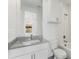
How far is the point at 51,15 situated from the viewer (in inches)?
115

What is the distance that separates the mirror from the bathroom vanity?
0.57 m

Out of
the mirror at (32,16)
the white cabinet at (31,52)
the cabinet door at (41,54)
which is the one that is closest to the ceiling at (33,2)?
the mirror at (32,16)

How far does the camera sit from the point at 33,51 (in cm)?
207

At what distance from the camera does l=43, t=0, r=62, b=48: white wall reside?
2844 millimetres

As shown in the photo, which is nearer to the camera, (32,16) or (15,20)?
(15,20)

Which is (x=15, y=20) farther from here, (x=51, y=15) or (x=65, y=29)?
(x=65, y=29)

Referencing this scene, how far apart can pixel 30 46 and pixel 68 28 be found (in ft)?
7.08

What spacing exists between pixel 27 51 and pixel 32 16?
45.4 inches

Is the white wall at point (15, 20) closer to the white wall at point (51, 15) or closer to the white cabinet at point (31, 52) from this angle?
the white cabinet at point (31, 52)

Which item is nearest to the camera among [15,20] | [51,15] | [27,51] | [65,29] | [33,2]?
[27,51]

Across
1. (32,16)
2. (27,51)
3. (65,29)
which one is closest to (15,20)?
(32,16)

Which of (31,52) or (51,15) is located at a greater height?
(51,15)

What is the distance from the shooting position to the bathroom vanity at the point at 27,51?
1.68 m

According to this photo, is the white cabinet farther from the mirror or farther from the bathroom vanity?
the mirror
